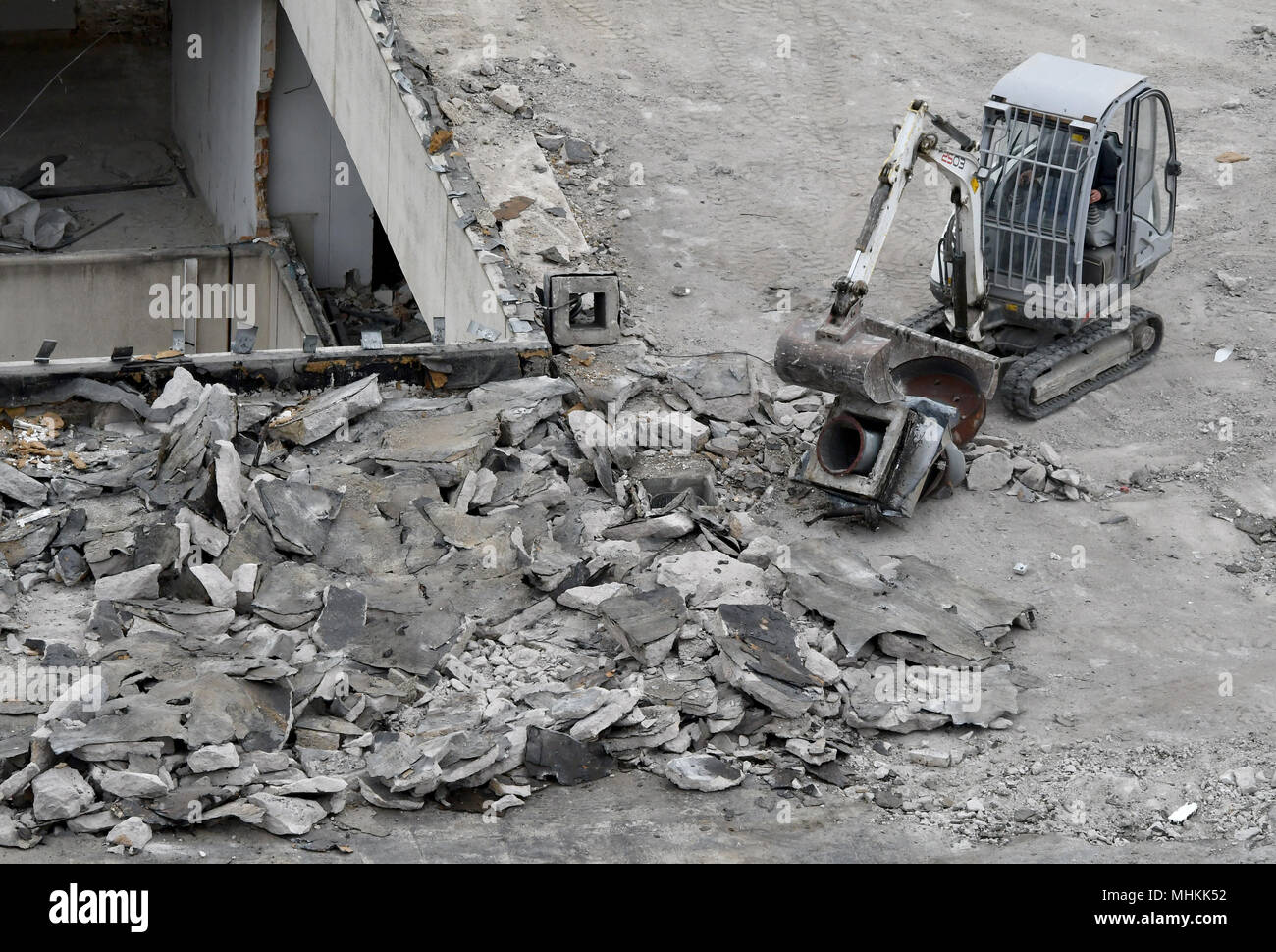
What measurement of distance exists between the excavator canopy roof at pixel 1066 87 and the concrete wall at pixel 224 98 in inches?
338

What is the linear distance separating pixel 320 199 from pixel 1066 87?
30.3 feet

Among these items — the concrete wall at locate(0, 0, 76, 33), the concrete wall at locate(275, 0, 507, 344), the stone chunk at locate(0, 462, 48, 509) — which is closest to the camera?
the stone chunk at locate(0, 462, 48, 509)

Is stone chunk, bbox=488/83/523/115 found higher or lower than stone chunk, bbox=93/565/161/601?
higher

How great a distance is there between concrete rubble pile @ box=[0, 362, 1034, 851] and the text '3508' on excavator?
0.88 metres

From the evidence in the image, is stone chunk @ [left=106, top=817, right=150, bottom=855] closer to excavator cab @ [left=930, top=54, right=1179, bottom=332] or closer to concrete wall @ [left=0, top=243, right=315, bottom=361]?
excavator cab @ [left=930, top=54, right=1179, bottom=332]

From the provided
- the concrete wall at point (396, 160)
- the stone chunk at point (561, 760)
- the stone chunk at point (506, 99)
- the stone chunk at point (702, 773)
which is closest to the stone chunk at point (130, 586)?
the stone chunk at point (561, 760)

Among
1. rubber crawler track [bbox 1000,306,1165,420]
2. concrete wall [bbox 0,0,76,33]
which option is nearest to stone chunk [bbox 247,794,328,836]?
rubber crawler track [bbox 1000,306,1165,420]

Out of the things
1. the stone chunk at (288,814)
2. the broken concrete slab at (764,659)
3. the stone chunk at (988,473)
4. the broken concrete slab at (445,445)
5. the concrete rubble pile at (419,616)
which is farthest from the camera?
the stone chunk at (988,473)

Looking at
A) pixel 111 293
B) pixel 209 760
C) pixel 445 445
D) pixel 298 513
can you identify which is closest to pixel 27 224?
pixel 111 293

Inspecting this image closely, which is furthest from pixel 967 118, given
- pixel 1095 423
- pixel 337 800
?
pixel 337 800

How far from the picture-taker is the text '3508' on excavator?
11148 mm

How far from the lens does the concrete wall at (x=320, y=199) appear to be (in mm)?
18203

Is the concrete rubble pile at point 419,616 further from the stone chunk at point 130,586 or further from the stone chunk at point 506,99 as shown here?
the stone chunk at point 506,99

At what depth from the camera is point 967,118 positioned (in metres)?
17.3
